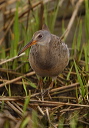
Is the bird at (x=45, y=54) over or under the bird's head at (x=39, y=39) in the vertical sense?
under

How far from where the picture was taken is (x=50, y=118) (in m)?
4.12

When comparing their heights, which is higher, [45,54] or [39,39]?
[39,39]

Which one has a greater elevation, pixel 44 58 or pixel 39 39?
pixel 39 39

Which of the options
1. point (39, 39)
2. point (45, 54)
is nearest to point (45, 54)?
point (45, 54)

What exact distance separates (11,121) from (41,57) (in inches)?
42.1

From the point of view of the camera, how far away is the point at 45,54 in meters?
4.44

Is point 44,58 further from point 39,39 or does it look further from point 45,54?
point 39,39

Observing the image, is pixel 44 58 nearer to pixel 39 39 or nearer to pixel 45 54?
pixel 45 54

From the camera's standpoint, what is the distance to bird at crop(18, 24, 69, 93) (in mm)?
4434

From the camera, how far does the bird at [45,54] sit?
4434mm

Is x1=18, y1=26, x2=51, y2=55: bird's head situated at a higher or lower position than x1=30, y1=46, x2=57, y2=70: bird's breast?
higher

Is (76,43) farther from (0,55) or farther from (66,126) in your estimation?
(66,126)

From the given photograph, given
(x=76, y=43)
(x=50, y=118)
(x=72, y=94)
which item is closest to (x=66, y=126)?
(x=50, y=118)

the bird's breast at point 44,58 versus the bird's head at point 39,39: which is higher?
the bird's head at point 39,39
